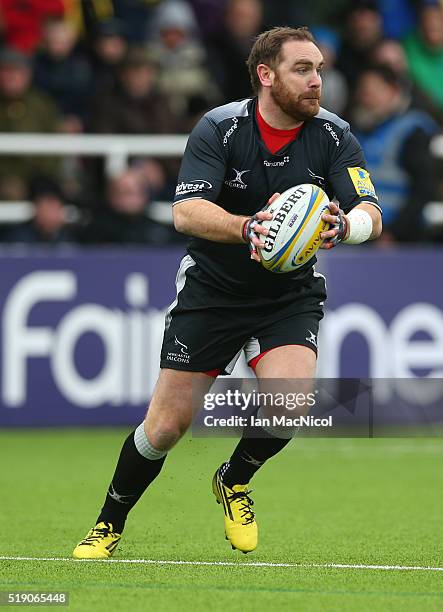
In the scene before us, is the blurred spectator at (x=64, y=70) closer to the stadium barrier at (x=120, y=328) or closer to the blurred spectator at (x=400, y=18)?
the stadium barrier at (x=120, y=328)

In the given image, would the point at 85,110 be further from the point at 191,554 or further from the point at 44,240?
the point at 191,554

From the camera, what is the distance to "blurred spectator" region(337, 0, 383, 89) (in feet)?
A: 49.3

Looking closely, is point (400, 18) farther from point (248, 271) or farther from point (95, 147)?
point (248, 271)

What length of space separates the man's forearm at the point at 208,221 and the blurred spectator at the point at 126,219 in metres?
6.65

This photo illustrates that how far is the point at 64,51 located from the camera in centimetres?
1415

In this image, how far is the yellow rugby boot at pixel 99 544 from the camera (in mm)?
7457

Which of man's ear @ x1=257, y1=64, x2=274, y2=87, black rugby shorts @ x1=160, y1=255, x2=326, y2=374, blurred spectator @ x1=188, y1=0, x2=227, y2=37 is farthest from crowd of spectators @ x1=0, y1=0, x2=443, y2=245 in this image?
man's ear @ x1=257, y1=64, x2=274, y2=87

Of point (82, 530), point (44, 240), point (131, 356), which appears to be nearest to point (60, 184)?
point (44, 240)

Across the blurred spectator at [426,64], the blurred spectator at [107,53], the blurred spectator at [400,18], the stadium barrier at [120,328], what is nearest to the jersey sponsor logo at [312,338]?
the stadium barrier at [120,328]

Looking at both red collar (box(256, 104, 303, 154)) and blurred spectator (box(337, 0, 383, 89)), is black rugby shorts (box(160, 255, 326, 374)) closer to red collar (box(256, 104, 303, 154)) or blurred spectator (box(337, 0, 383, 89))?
red collar (box(256, 104, 303, 154))

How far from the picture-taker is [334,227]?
6992mm

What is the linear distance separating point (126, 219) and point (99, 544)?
6785 mm

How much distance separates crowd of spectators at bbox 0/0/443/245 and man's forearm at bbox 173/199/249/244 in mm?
6583

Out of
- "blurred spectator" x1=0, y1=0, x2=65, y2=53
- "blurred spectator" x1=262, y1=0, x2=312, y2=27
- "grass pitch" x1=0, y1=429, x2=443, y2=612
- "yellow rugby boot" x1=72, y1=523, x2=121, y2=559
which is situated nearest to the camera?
"grass pitch" x1=0, y1=429, x2=443, y2=612
